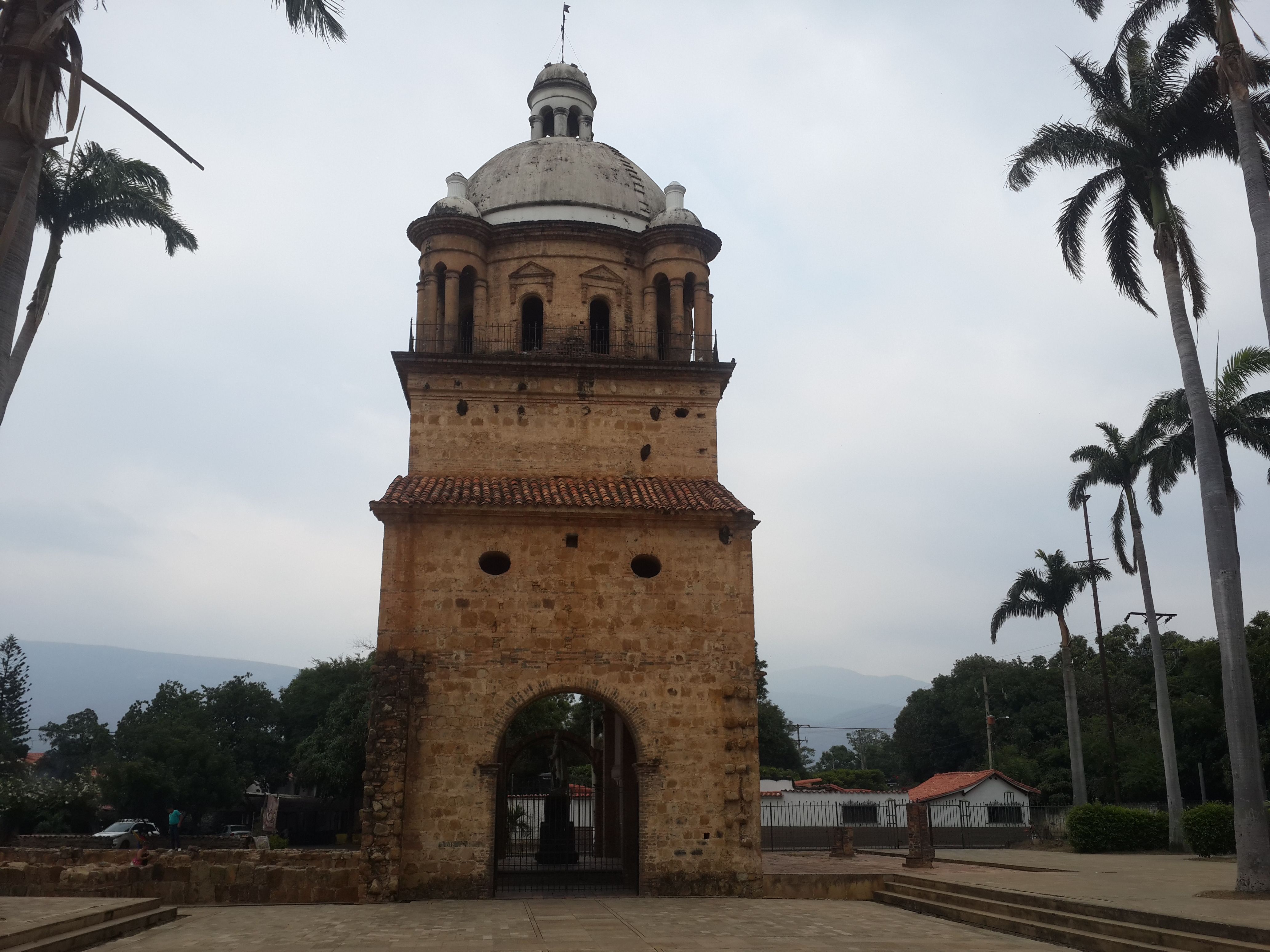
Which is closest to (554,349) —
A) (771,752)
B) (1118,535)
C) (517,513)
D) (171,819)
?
(517,513)

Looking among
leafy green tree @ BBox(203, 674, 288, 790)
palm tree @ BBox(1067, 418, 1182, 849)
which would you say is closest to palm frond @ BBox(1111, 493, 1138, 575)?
palm tree @ BBox(1067, 418, 1182, 849)

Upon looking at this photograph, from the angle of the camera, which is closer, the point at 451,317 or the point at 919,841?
the point at 451,317

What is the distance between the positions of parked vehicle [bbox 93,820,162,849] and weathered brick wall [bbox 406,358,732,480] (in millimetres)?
12582

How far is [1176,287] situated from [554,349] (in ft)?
36.9

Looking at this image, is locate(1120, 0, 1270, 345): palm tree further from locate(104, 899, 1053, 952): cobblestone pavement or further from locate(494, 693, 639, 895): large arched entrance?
locate(494, 693, 639, 895): large arched entrance

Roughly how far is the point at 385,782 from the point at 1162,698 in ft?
72.0

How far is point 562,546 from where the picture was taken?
16875 mm

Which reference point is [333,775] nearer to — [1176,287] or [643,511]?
[643,511]

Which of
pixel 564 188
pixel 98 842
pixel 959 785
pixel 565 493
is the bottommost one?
pixel 98 842

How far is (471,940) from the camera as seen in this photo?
11406 mm

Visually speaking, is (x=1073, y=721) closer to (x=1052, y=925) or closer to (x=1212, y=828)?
(x=1212, y=828)

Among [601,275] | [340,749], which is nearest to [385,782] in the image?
[601,275]

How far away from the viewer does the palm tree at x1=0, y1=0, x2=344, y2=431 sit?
29.0 feet

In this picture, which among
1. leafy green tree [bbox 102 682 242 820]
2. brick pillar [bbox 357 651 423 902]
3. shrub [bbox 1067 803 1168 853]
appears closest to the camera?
brick pillar [bbox 357 651 423 902]
